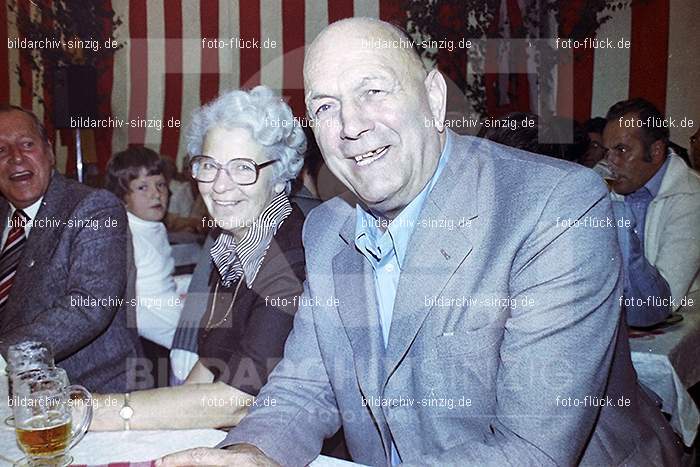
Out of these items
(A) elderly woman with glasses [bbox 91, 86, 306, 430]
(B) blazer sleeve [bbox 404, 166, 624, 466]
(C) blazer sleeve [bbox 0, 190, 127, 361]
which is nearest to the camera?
(B) blazer sleeve [bbox 404, 166, 624, 466]

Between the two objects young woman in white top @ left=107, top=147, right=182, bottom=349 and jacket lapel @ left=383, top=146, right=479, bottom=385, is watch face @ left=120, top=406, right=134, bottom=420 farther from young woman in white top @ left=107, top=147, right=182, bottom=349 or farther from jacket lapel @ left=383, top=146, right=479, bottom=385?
young woman in white top @ left=107, top=147, right=182, bottom=349

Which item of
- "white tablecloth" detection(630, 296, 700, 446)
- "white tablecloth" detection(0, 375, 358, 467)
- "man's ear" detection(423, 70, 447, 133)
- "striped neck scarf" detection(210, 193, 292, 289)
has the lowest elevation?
"white tablecloth" detection(630, 296, 700, 446)

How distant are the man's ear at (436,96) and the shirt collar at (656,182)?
130 cm

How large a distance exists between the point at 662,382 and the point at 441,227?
3.30 ft

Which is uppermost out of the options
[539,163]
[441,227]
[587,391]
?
[539,163]

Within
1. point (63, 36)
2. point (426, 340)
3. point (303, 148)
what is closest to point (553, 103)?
point (303, 148)

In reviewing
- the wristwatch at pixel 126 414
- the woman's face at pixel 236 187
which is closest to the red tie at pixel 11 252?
the woman's face at pixel 236 187

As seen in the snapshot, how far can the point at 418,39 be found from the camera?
218 centimetres

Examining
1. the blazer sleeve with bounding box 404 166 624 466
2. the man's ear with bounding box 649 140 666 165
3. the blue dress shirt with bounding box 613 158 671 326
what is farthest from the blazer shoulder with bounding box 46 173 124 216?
the man's ear with bounding box 649 140 666 165

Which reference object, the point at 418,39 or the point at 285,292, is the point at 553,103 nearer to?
the point at 418,39

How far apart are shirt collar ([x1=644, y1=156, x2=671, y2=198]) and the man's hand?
179 cm

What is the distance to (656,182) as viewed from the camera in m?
2.23

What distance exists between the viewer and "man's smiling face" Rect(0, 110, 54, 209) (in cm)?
204

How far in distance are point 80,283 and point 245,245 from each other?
0.56m
